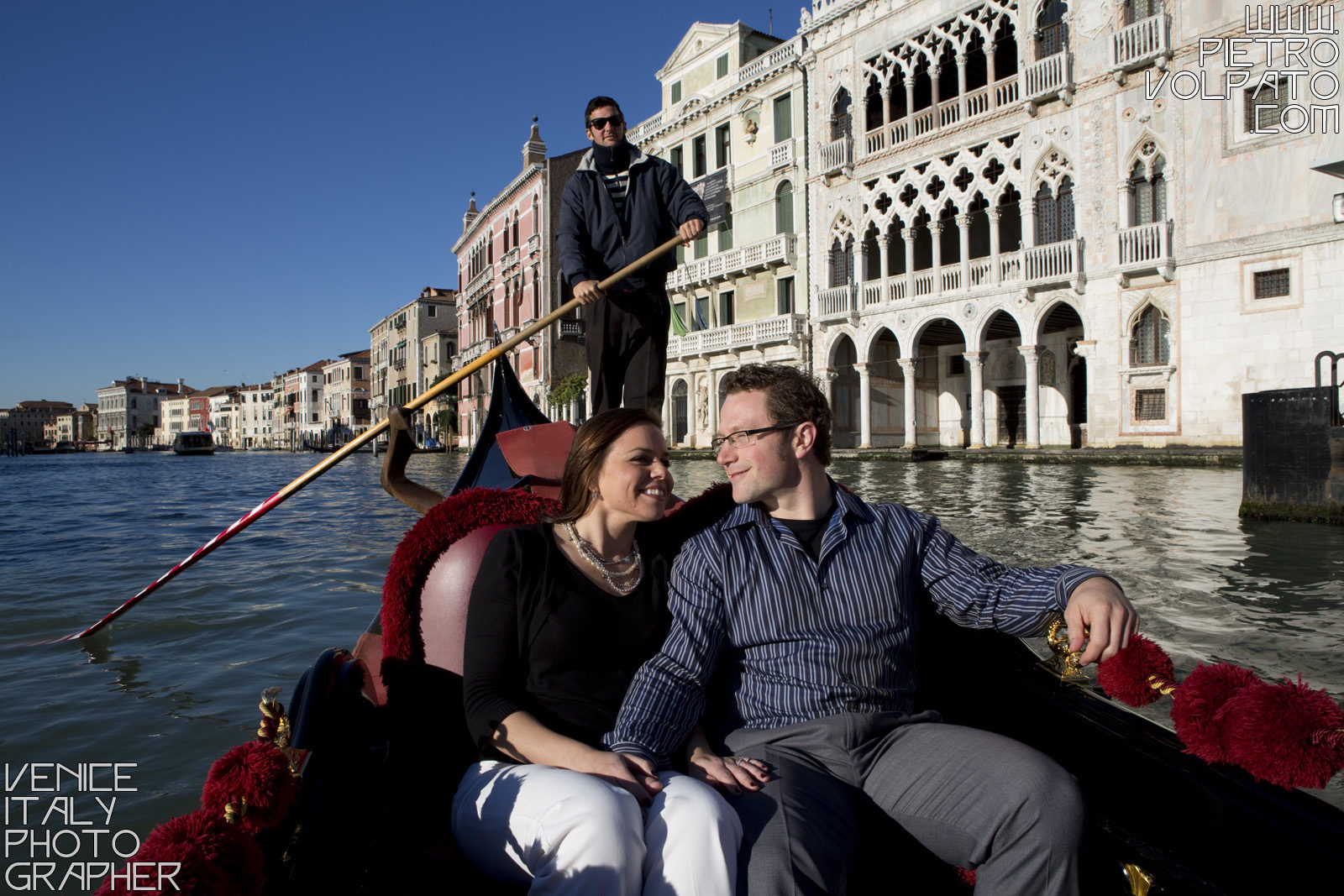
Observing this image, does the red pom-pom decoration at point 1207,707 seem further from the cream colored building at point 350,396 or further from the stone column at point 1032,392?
the cream colored building at point 350,396

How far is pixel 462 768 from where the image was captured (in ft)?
4.79

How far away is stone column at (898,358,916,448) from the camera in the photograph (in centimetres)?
1642

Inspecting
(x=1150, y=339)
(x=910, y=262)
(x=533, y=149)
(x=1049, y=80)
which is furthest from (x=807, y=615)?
(x=533, y=149)

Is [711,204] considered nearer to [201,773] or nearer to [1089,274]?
[1089,274]

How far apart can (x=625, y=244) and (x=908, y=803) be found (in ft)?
7.25

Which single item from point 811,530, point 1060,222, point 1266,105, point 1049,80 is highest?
point 1049,80

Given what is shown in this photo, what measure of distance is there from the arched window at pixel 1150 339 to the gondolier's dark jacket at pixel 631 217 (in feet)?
41.0

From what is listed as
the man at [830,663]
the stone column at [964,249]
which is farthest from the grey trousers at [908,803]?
the stone column at [964,249]

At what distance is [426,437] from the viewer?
44312mm

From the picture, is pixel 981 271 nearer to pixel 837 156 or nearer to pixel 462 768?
pixel 837 156

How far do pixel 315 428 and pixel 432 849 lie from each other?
77141mm

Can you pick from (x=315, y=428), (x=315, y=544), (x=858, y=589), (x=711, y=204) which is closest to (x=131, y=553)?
(x=315, y=544)

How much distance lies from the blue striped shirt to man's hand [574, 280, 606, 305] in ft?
4.74

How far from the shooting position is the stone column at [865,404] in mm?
17344
